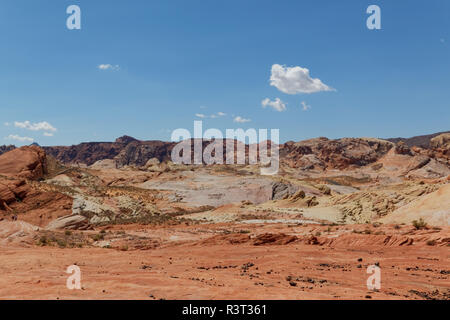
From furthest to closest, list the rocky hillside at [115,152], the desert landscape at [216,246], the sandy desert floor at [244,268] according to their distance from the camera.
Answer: the rocky hillside at [115,152], the desert landscape at [216,246], the sandy desert floor at [244,268]

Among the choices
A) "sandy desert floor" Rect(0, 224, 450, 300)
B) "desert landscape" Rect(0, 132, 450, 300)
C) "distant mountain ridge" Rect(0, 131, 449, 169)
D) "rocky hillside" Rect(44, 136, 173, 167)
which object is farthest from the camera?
"rocky hillside" Rect(44, 136, 173, 167)

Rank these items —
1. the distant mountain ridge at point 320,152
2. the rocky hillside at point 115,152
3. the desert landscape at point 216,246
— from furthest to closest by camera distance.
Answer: the rocky hillside at point 115,152, the distant mountain ridge at point 320,152, the desert landscape at point 216,246

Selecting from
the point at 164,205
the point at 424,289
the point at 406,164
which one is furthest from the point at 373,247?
the point at 406,164

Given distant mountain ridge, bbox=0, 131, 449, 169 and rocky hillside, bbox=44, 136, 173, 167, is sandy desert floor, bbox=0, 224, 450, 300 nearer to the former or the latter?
distant mountain ridge, bbox=0, 131, 449, 169

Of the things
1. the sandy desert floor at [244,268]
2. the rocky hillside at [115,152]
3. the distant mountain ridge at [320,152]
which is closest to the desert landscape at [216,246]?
the sandy desert floor at [244,268]

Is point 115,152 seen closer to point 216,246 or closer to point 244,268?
point 216,246

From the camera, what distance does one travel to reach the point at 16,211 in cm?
2773

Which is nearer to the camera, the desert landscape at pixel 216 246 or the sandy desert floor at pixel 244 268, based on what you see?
the sandy desert floor at pixel 244 268

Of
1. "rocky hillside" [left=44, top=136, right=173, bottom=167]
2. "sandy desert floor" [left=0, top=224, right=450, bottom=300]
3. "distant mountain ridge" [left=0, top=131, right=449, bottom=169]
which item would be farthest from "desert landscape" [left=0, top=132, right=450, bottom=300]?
"rocky hillside" [left=44, top=136, right=173, bottom=167]

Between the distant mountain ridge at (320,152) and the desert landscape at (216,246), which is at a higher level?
the distant mountain ridge at (320,152)

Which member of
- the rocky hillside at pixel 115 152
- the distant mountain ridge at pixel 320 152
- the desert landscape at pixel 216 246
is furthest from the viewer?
the rocky hillside at pixel 115 152

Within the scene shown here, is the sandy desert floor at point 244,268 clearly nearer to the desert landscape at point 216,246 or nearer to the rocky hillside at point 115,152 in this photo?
the desert landscape at point 216,246

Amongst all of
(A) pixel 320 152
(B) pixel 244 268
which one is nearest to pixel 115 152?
(A) pixel 320 152
